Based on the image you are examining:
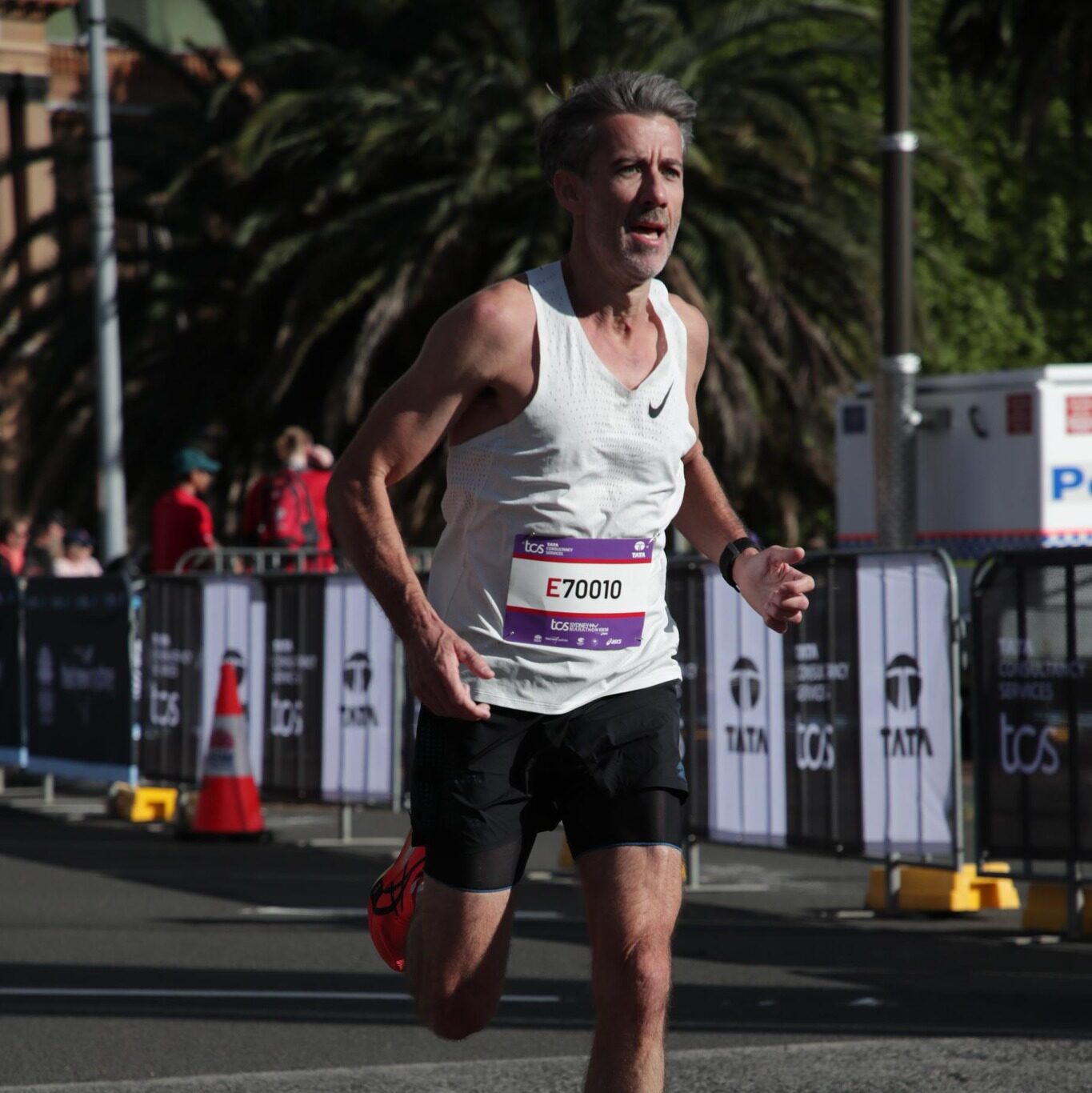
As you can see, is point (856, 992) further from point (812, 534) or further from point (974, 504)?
point (812, 534)

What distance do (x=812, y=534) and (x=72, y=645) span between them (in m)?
19.1

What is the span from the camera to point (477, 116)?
70.6 feet

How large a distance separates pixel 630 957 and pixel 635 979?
42 millimetres

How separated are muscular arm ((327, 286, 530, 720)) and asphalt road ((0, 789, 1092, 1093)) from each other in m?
1.66

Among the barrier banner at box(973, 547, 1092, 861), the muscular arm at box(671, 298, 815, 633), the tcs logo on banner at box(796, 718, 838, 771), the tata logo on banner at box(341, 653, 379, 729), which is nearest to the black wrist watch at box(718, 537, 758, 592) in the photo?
the muscular arm at box(671, 298, 815, 633)

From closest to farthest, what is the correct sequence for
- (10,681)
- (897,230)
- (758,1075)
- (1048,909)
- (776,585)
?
(776,585), (758,1075), (1048,909), (10,681), (897,230)

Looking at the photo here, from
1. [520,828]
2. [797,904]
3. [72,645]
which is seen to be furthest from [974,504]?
[520,828]

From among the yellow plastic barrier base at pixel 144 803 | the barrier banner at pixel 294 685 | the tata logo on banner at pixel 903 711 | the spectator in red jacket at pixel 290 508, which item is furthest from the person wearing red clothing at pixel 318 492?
the tata logo on banner at pixel 903 711

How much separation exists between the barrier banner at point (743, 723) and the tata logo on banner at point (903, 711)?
1.82ft

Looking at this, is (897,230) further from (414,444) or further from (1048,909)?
(414,444)

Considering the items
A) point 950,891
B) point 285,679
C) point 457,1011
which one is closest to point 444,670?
point 457,1011

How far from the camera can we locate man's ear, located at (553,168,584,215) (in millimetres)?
4207

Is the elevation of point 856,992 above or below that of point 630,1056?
A: below

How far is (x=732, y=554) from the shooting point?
15.0 ft
